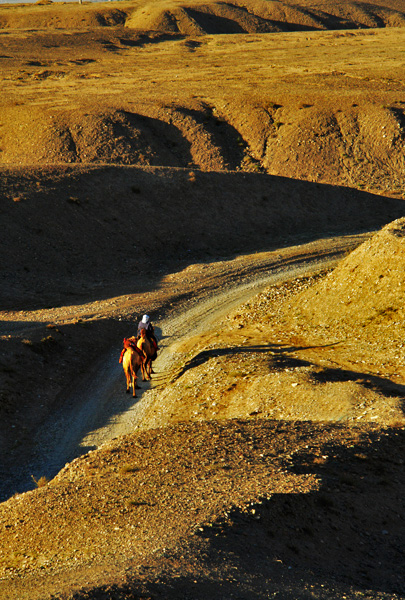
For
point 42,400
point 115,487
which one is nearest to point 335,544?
point 115,487

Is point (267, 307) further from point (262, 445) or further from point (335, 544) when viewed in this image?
point (335, 544)

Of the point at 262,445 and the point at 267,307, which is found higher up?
the point at 262,445

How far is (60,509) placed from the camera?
41.7ft

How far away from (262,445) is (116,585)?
283 inches

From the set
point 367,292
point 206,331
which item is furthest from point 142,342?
point 367,292

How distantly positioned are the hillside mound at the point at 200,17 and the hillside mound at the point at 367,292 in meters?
96.7

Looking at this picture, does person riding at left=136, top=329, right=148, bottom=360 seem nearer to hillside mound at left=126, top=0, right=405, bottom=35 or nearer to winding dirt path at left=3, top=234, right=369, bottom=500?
winding dirt path at left=3, top=234, right=369, bottom=500

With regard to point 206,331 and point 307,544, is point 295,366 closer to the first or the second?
point 206,331

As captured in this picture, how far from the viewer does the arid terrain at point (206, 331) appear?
35.7 ft

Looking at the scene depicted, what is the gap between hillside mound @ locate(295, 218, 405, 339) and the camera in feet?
81.0

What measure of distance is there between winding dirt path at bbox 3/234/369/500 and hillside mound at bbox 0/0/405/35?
86.8 metres

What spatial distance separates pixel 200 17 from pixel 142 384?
111 metres

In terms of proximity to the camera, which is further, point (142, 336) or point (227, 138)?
point (227, 138)

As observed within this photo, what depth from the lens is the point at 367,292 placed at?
2594 centimetres
